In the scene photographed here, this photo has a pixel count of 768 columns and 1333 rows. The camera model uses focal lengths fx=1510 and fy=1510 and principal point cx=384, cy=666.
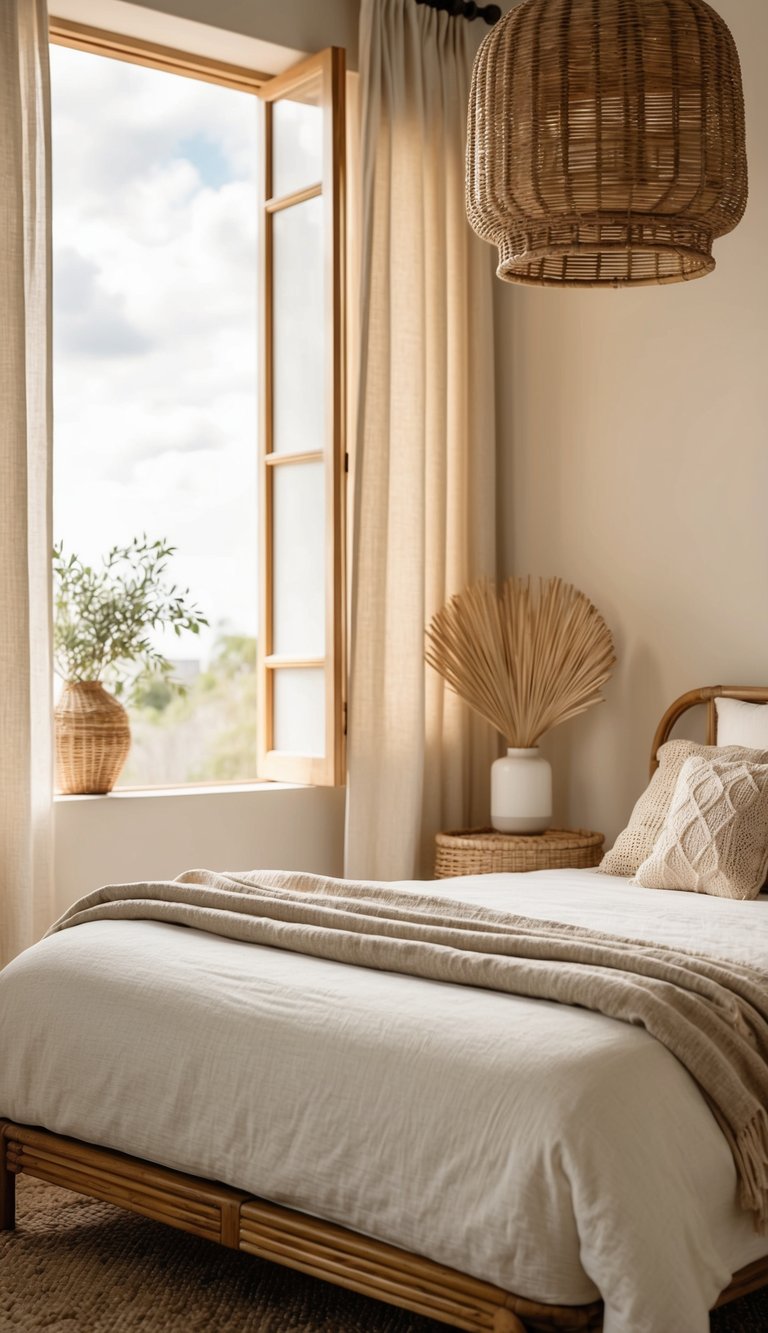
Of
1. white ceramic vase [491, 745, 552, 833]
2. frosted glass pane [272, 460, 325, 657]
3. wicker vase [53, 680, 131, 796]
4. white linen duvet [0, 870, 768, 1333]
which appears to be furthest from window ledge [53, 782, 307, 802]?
white linen duvet [0, 870, 768, 1333]

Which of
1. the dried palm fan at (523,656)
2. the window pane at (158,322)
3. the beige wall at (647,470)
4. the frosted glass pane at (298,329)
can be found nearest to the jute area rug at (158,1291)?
the dried palm fan at (523,656)

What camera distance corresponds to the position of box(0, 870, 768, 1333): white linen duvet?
1.87m

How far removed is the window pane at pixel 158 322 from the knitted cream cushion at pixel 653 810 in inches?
75.3

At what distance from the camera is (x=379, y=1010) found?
221cm

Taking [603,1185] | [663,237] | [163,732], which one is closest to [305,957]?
[603,1185]

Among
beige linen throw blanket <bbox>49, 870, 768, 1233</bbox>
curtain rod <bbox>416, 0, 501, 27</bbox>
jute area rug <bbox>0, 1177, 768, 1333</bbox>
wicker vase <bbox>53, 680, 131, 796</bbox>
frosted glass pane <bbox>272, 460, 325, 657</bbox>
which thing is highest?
curtain rod <bbox>416, 0, 501, 27</bbox>

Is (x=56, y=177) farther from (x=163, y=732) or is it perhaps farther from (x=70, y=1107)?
(x=70, y=1107)

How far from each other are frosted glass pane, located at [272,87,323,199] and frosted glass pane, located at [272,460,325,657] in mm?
851

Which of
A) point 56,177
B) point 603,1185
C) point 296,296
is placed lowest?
point 603,1185

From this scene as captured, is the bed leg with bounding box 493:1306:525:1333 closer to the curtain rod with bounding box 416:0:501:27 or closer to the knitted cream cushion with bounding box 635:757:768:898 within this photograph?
the knitted cream cushion with bounding box 635:757:768:898

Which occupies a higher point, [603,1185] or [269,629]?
[269,629]

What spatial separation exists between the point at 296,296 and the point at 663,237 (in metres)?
2.00

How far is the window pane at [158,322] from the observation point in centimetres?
543

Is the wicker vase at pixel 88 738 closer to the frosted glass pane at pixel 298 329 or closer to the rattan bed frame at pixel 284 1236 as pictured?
the frosted glass pane at pixel 298 329
